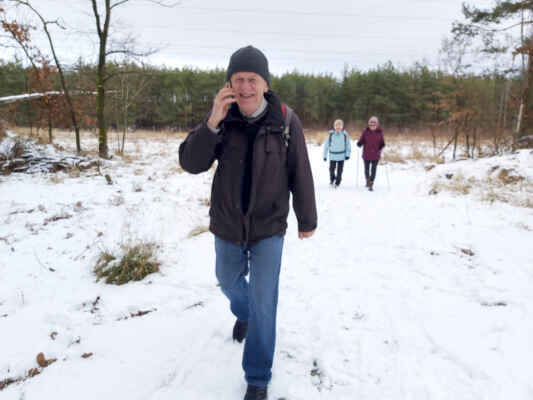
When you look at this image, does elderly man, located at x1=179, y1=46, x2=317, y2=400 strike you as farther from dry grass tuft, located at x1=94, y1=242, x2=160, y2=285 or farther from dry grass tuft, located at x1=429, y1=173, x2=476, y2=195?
dry grass tuft, located at x1=429, y1=173, x2=476, y2=195

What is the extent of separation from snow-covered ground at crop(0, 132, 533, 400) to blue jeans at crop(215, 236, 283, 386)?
0.25 meters

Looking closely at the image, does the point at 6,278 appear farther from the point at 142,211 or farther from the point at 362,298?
the point at 362,298

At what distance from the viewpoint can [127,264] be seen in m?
3.66

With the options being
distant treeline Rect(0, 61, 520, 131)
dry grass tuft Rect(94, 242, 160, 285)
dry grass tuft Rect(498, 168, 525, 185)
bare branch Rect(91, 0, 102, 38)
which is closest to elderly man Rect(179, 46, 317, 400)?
dry grass tuft Rect(94, 242, 160, 285)

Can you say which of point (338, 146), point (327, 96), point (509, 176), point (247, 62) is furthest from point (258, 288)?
point (327, 96)

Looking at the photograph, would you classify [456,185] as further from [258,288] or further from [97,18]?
[97,18]

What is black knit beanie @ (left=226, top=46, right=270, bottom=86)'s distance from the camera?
184cm

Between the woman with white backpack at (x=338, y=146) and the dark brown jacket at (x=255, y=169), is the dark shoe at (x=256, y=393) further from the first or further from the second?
the woman with white backpack at (x=338, y=146)

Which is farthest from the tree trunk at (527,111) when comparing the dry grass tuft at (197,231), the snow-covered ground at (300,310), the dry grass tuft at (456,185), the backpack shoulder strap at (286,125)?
the backpack shoulder strap at (286,125)

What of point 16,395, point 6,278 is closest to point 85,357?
point 16,395

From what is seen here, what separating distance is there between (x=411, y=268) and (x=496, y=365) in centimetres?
177

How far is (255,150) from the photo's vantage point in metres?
1.84

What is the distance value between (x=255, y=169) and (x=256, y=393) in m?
1.48

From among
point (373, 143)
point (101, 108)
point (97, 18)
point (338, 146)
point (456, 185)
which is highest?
point (97, 18)
